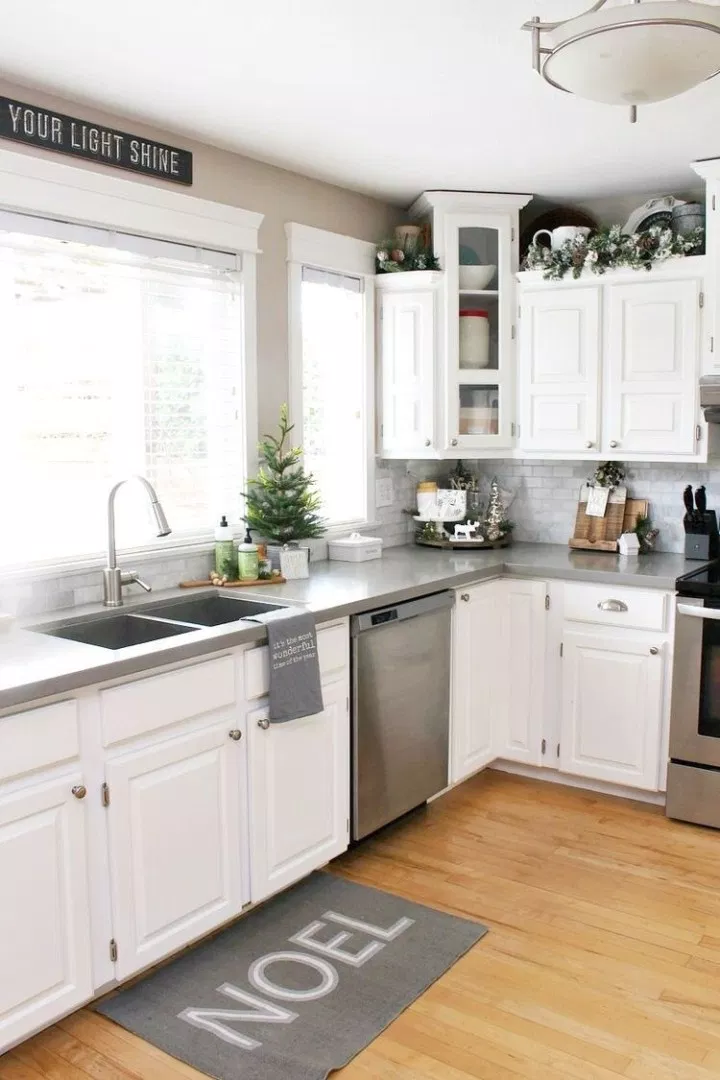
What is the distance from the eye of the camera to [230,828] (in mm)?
2629

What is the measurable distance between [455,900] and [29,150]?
2.58 meters

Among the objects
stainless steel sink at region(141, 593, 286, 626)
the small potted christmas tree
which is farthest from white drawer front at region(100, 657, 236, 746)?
the small potted christmas tree

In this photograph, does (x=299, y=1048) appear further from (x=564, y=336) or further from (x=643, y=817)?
(x=564, y=336)

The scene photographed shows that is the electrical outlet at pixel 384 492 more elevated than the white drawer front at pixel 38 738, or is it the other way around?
the electrical outlet at pixel 384 492

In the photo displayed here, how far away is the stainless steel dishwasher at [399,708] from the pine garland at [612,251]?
1503 mm

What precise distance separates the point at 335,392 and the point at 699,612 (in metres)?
1.69

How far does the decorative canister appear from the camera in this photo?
408 cm

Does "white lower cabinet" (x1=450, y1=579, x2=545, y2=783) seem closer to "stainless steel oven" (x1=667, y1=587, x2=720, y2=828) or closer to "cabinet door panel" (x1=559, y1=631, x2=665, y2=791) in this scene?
"cabinet door panel" (x1=559, y1=631, x2=665, y2=791)

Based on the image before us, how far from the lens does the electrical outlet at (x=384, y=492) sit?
421cm

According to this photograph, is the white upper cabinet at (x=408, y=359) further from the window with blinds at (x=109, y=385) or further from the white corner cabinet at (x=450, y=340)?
the window with blinds at (x=109, y=385)

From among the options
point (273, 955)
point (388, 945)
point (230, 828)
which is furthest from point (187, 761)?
point (388, 945)

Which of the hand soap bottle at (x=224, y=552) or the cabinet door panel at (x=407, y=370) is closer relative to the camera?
the hand soap bottle at (x=224, y=552)

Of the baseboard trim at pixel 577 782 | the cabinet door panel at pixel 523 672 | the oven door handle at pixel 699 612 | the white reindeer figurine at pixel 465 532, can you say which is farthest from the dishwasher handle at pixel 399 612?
the baseboard trim at pixel 577 782

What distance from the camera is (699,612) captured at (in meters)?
3.37
